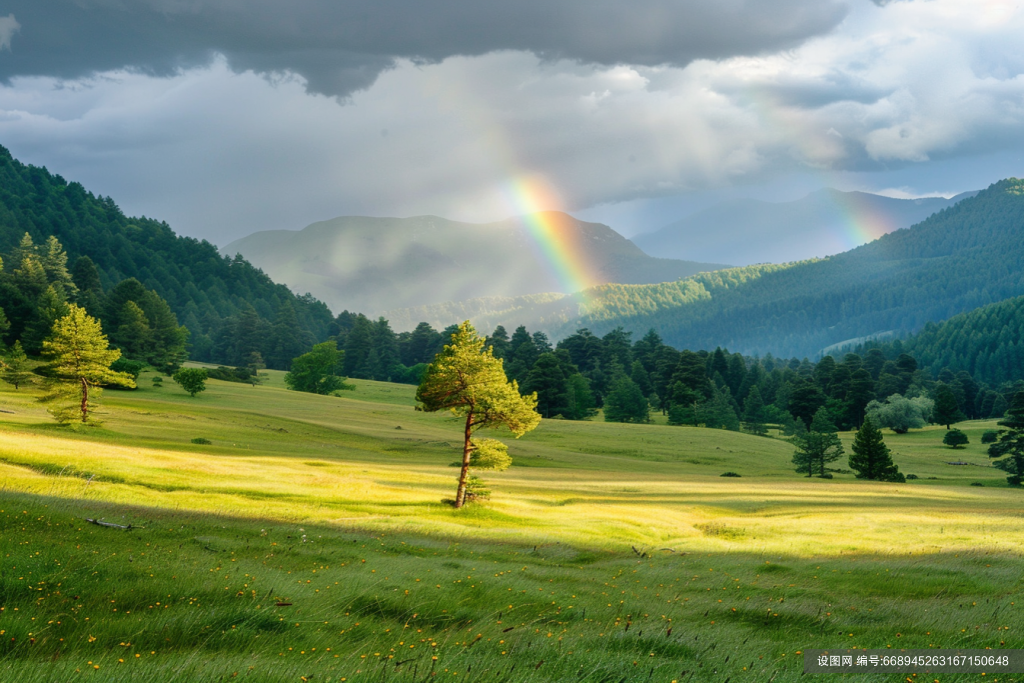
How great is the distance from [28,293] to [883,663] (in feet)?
398

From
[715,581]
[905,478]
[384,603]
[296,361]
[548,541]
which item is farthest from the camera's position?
[296,361]

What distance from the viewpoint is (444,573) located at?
1566 cm

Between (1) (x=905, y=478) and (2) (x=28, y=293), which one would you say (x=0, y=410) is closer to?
(2) (x=28, y=293)

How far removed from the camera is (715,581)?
17656 mm

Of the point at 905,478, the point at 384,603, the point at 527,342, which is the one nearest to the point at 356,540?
the point at 384,603

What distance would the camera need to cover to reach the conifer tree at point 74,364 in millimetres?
50719

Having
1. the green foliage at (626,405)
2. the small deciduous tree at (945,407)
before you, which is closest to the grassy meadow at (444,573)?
the green foliage at (626,405)

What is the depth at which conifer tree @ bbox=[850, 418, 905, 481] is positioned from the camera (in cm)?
6506

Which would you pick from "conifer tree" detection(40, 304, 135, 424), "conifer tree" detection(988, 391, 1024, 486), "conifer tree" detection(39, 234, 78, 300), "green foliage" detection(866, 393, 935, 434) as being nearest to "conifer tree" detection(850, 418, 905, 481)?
"conifer tree" detection(988, 391, 1024, 486)

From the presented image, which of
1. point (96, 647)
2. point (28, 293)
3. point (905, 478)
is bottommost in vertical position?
point (905, 478)

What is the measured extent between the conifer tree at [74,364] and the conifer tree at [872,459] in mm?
67700

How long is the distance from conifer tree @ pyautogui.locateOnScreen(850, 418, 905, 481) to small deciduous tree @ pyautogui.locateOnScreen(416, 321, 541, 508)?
152 feet

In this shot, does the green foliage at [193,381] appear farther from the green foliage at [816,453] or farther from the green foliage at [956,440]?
the green foliage at [956,440]

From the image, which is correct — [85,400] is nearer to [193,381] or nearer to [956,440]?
[193,381]
